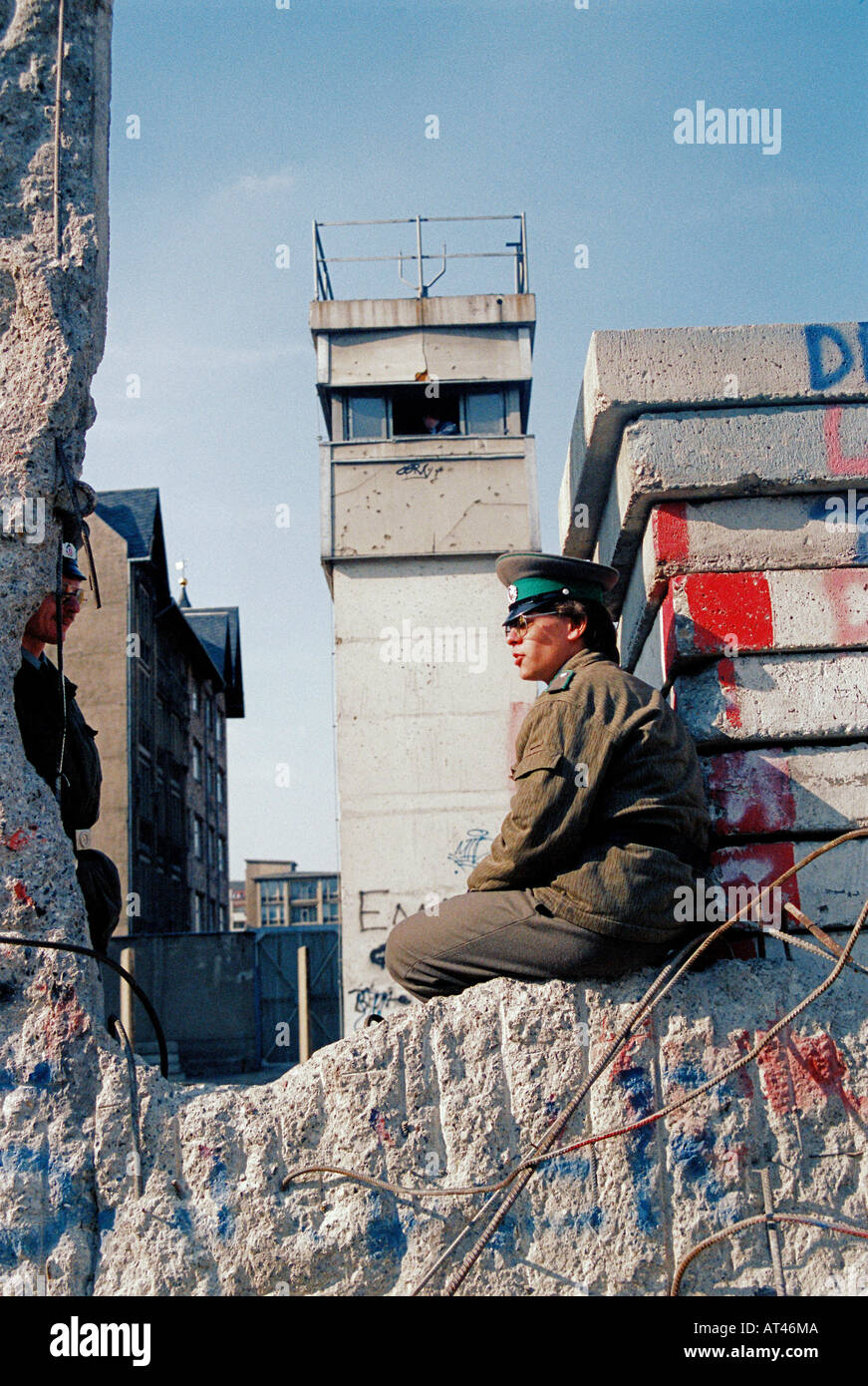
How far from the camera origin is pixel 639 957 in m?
2.88

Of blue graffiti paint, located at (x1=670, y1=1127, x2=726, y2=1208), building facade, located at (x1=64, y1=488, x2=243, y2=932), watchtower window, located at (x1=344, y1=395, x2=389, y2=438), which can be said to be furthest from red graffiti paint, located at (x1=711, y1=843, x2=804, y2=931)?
building facade, located at (x1=64, y1=488, x2=243, y2=932)

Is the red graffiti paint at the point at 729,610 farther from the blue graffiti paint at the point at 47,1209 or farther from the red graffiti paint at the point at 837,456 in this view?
the blue graffiti paint at the point at 47,1209

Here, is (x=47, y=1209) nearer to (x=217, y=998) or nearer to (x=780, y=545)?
(x=780, y=545)

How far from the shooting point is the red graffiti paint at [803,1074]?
2830mm

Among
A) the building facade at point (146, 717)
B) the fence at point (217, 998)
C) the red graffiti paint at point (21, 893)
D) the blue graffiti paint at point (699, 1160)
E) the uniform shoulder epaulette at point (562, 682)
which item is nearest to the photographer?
the blue graffiti paint at point (699, 1160)

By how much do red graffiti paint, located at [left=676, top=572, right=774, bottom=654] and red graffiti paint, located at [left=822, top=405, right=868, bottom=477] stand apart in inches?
Answer: 16.4

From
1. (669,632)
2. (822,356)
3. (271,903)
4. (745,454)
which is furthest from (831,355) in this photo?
(271,903)

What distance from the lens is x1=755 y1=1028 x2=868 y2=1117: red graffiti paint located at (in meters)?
2.83

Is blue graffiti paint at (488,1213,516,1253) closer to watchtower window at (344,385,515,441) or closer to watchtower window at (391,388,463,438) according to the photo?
watchtower window at (344,385,515,441)

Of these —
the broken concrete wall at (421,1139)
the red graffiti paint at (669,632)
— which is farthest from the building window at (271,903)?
the broken concrete wall at (421,1139)

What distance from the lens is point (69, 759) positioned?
3.36 m

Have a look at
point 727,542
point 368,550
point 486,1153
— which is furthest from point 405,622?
point 486,1153

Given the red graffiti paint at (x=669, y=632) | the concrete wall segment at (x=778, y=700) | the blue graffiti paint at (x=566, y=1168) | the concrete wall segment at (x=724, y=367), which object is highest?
the concrete wall segment at (x=724, y=367)

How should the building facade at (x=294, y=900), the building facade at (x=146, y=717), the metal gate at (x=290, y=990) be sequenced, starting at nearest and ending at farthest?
the metal gate at (x=290, y=990) → the building facade at (x=146, y=717) → the building facade at (x=294, y=900)
